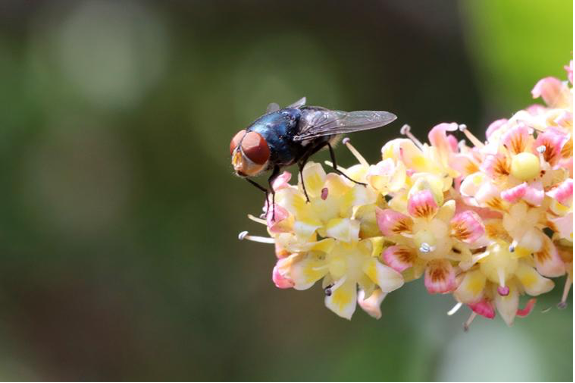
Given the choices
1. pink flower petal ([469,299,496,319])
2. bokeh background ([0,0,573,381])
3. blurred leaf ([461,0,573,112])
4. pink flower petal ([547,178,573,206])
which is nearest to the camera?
pink flower petal ([547,178,573,206])

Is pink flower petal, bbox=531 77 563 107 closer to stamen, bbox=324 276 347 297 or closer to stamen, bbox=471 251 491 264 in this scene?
stamen, bbox=471 251 491 264

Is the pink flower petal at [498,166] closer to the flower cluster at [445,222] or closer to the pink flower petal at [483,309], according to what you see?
the flower cluster at [445,222]

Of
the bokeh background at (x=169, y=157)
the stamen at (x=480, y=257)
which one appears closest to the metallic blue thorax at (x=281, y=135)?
the stamen at (x=480, y=257)

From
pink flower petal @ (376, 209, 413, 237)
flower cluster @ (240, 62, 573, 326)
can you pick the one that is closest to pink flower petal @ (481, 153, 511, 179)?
flower cluster @ (240, 62, 573, 326)

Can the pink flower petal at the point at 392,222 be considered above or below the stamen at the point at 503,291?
above

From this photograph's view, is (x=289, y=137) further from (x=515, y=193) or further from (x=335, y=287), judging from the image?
(x=515, y=193)

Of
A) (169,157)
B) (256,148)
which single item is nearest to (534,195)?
(256,148)
